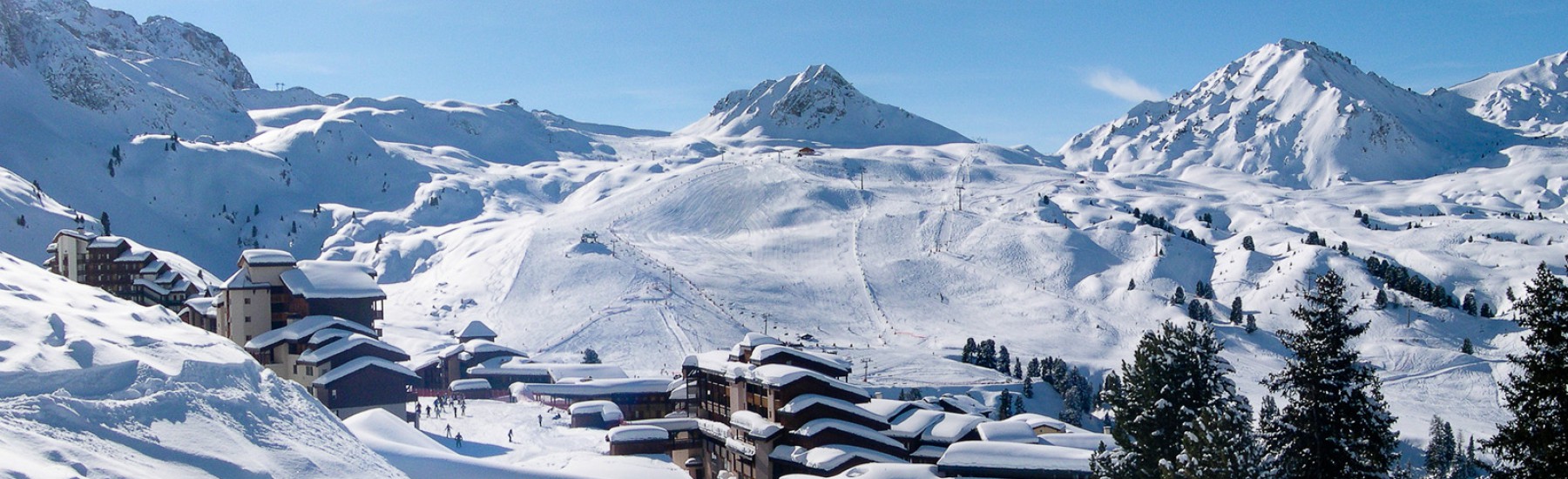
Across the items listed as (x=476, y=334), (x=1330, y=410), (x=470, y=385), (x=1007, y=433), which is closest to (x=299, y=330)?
(x=470, y=385)

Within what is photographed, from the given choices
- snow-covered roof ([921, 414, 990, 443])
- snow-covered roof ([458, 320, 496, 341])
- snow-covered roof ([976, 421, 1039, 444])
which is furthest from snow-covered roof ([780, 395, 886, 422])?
snow-covered roof ([458, 320, 496, 341])

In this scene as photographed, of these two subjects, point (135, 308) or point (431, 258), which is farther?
point (431, 258)

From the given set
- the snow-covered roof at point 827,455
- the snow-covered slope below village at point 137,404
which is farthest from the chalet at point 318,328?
the snow-covered slope below village at point 137,404

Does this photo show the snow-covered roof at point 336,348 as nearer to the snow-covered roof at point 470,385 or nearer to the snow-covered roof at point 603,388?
the snow-covered roof at point 603,388

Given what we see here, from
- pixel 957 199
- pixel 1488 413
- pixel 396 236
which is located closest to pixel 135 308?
pixel 1488 413

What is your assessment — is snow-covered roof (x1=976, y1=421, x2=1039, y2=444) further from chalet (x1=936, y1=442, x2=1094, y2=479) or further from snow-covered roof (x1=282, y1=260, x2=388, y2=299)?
snow-covered roof (x1=282, y1=260, x2=388, y2=299)

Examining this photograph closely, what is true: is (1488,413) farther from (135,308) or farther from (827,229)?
(135,308)
